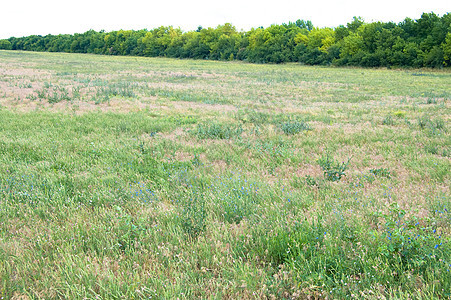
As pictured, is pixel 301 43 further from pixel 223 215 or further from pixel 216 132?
pixel 223 215

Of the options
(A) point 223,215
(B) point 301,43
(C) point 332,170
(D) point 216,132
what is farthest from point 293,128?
(B) point 301,43

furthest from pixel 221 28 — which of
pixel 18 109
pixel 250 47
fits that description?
pixel 18 109

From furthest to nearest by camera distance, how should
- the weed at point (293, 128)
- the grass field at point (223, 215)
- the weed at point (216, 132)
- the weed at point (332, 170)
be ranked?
the weed at point (293, 128)
the weed at point (216, 132)
the weed at point (332, 170)
the grass field at point (223, 215)

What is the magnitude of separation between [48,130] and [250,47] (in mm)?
88992

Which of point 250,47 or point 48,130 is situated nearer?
point 48,130

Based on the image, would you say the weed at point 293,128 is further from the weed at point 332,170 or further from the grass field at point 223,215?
the weed at point 332,170

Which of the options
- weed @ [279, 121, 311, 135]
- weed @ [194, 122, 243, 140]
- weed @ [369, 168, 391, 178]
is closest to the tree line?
weed @ [279, 121, 311, 135]

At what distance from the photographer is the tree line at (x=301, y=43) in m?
54.0

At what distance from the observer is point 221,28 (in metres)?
105

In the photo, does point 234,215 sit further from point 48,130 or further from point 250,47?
point 250,47

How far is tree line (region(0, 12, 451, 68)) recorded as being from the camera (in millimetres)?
54000

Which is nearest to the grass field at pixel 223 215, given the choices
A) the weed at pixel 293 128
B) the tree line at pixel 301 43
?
the weed at pixel 293 128

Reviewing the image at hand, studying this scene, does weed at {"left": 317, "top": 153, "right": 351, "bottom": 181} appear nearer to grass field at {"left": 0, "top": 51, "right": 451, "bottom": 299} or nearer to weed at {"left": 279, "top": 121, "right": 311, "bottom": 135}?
grass field at {"left": 0, "top": 51, "right": 451, "bottom": 299}

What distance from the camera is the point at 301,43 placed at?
77.2 m
